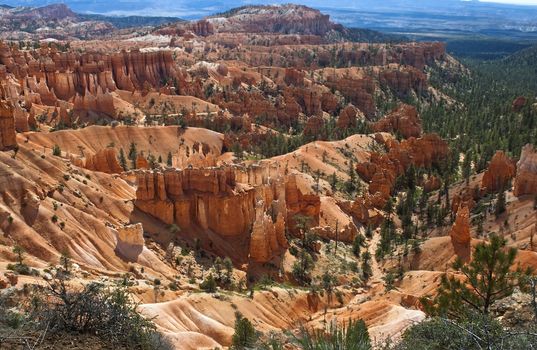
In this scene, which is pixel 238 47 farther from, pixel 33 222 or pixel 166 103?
pixel 33 222

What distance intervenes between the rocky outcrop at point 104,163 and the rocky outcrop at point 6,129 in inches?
409

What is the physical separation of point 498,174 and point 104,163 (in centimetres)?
3441

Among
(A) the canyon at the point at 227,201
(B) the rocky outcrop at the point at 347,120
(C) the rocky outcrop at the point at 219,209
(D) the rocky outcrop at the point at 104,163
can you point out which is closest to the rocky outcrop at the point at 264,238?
(C) the rocky outcrop at the point at 219,209

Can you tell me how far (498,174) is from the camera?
5234 cm

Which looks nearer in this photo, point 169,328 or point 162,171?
point 169,328

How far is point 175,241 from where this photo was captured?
3616cm

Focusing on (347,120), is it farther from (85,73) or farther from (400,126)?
(85,73)

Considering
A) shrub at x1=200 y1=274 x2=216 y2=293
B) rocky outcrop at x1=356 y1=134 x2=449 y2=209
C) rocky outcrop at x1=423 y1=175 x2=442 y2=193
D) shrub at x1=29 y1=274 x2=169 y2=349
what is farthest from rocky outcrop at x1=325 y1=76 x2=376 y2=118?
shrub at x1=29 y1=274 x2=169 y2=349

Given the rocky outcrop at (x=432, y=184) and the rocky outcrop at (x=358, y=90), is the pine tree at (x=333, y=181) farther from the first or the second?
the rocky outcrop at (x=358, y=90)

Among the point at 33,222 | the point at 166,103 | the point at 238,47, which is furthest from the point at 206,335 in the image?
the point at 238,47

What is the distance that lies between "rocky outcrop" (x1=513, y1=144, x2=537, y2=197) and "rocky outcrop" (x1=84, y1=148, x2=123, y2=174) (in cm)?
3222

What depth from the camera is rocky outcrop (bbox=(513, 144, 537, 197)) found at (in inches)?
1812

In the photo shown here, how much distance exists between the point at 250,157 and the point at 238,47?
301 ft

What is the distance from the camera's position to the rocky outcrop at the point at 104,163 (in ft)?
148
